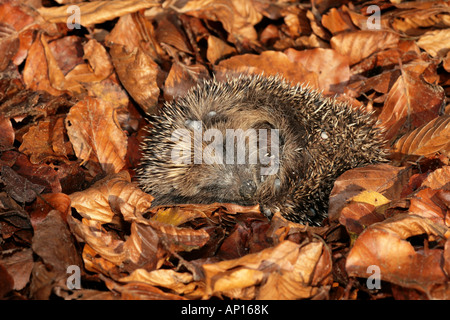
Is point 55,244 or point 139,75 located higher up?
point 139,75

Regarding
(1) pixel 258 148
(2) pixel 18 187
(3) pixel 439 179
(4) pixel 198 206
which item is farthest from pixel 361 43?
(2) pixel 18 187

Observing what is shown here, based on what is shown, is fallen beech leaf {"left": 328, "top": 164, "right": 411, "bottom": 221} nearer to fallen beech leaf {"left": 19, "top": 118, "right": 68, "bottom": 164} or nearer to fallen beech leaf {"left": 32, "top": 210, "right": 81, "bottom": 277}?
fallen beech leaf {"left": 32, "top": 210, "right": 81, "bottom": 277}

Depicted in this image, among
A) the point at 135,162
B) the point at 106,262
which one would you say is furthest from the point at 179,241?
the point at 135,162

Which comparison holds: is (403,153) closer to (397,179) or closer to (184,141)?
(397,179)

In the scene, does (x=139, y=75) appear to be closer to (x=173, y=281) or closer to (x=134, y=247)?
(x=134, y=247)

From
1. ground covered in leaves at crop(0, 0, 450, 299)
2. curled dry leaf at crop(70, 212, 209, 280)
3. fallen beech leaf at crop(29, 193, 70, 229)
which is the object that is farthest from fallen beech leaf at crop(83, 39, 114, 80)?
curled dry leaf at crop(70, 212, 209, 280)

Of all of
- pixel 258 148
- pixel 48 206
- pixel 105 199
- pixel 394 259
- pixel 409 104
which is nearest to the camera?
pixel 394 259
